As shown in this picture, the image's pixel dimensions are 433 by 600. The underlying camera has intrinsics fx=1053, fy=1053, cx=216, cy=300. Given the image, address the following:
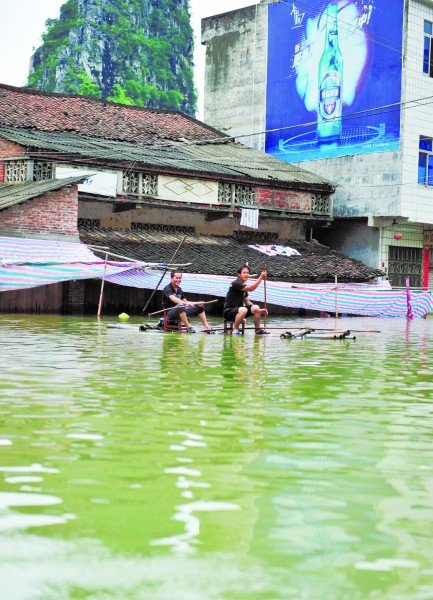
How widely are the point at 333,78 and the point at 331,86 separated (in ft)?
0.90

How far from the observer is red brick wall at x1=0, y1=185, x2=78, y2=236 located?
25938 millimetres

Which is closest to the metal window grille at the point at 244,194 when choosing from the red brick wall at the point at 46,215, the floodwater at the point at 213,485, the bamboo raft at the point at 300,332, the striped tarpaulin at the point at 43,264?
the red brick wall at the point at 46,215

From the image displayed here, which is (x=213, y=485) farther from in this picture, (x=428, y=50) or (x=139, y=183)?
(x=428, y=50)

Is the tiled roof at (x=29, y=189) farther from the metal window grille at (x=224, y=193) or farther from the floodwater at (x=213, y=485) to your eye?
the floodwater at (x=213, y=485)

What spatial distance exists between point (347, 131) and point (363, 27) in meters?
3.45

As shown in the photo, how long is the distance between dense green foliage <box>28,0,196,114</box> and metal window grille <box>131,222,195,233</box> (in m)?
39.7

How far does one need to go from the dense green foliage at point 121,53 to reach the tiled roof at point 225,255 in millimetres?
39509

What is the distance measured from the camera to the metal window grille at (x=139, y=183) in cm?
2988

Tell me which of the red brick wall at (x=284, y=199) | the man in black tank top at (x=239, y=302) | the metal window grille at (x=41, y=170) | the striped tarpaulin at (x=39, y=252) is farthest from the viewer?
the red brick wall at (x=284, y=199)

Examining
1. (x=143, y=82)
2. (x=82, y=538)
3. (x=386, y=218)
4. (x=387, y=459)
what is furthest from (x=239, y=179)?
(x=143, y=82)

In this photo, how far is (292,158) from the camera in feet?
125

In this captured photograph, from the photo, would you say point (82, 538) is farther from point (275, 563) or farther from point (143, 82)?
point (143, 82)

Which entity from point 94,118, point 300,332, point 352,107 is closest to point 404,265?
point 352,107

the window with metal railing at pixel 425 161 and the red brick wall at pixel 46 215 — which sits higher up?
the window with metal railing at pixel 425 161
